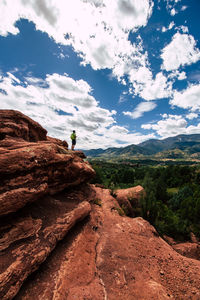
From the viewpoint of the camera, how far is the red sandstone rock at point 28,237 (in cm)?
513

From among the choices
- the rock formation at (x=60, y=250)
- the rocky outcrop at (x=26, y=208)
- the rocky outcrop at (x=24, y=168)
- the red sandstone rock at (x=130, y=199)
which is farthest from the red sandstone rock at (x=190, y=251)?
the rocky outcrop at (x=24, y=168)

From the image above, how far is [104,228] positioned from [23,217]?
7.17 meters

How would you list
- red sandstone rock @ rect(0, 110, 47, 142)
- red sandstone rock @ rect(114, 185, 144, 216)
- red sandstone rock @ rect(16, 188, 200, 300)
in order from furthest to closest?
red sandstone rock @ rect(114, 185, 144, 216) < red sandstone rock @ rect(0, 110, 47, 142) < red sandstone rock @ rect(16, 188, 200, 300)

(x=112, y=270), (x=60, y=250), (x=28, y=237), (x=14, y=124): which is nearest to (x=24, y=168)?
(x=28, y=237)

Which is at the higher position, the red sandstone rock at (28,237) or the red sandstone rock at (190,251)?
the red sandstone rock at (28,237)

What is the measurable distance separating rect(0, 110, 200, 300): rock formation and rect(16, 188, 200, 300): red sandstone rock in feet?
0.11

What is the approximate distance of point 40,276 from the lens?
596cm

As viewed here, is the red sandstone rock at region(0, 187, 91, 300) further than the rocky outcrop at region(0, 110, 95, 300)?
A: No

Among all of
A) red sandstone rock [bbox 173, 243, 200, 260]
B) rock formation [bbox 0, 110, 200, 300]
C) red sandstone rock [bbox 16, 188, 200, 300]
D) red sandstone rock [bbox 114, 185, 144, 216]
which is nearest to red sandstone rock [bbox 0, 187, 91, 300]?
rock formation [bbox 0, 110, 200, 300]

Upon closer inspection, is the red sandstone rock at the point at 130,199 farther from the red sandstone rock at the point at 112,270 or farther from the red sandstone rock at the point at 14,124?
the red sandstone rock at the point at 14,124

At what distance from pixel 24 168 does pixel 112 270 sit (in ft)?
27.3

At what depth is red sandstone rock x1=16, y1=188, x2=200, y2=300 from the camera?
18.7 feet

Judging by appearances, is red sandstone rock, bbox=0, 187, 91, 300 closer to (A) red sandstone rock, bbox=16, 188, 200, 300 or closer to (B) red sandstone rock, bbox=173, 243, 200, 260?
(A) red sandstone rock, bbox=16, 188, 200, 300

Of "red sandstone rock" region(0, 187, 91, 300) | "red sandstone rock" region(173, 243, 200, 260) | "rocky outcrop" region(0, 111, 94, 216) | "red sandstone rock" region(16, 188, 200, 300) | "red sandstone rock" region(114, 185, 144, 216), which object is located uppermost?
"rocky outcrop" region(0, 111, 94, 216)
